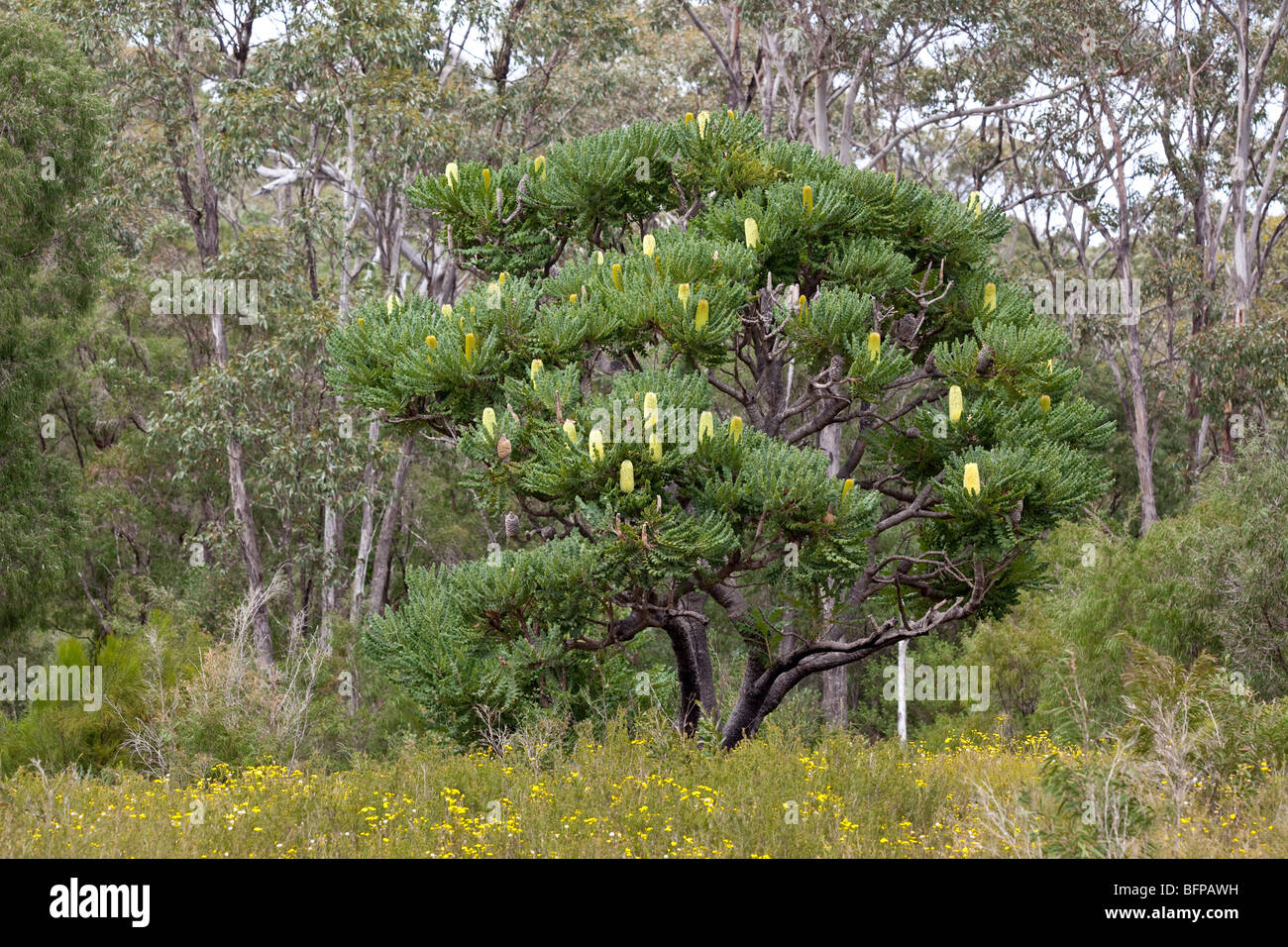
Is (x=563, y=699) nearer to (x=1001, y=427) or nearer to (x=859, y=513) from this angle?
(x=859, y=513)

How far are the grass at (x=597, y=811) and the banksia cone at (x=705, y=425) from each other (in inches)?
80.7

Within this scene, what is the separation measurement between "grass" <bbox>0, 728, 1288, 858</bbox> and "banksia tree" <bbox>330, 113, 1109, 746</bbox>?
117 cm

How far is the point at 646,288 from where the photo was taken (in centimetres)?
889

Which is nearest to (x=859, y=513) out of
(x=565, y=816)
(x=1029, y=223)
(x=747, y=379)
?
(x=565, y=816)

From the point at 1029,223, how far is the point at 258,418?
1903cm

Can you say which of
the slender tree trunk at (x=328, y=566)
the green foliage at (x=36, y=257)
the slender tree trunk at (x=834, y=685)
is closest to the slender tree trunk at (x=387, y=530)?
the slender tree trunk at (x=328, y=566)

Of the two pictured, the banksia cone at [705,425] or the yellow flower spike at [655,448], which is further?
the banksia cone at [705,425]

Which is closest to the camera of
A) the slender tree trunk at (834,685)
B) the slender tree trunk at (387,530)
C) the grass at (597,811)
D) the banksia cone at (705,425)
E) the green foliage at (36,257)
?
the grass at (597,811)

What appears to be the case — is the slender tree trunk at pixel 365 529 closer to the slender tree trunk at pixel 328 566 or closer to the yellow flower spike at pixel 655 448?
the slender tree trunk at pixel 328 566

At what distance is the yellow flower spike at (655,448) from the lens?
7.90 metres

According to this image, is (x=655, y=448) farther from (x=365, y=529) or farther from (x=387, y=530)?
(x=365, y=529)

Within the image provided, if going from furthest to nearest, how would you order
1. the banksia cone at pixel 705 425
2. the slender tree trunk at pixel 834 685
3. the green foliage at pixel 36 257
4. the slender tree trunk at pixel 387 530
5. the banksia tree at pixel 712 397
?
the slender tree trunk at pixel 387 530, the slender tree trunk at pixel 834 685, the green foliage at pixel 36 257, the banksia tree at pixel 712 397, the banksia cone at pixel 705 425

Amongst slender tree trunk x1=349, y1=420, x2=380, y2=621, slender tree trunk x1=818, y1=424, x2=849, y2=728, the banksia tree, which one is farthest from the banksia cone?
slender tree trunk x1=349, y1=420, x2=380, y2=621

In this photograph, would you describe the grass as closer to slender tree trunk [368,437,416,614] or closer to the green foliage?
the green foliage
